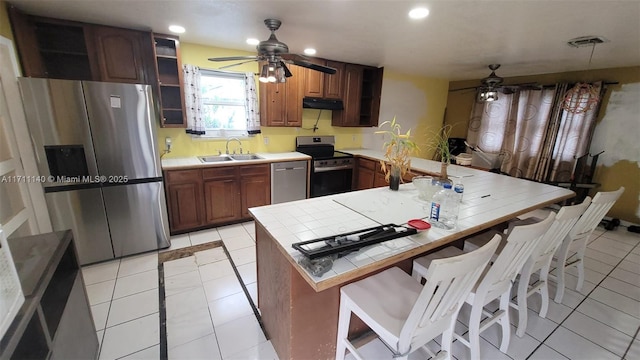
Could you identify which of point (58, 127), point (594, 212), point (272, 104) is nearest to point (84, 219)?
point (58, 127)

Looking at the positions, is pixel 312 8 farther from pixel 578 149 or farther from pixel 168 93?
pixel 578 149

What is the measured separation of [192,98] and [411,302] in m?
3.25

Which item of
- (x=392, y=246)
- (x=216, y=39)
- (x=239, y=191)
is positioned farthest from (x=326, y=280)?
(x=216, y=39)

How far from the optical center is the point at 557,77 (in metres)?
4.11

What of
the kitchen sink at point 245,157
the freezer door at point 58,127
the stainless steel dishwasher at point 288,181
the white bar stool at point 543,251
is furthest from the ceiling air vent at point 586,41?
the freezer door at point 58,127

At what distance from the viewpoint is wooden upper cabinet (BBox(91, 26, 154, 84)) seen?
2.52 meters

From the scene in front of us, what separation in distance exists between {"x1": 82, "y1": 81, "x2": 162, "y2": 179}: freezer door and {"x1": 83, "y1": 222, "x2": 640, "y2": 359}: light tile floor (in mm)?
977

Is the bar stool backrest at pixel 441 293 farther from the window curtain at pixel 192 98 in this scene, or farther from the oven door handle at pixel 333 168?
the window curtain at pixel 192 98

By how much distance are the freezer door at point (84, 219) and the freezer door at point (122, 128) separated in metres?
0.30

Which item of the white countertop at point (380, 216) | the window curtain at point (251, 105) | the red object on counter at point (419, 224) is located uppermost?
the window curtain at point (251, 105)

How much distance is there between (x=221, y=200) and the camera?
3.25 meters

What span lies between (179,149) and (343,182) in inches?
95.3

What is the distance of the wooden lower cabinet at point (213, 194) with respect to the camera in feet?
9.78

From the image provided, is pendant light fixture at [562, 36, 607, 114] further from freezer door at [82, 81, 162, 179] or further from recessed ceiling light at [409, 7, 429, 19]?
freezer door at [82, 81, 162, 179]
